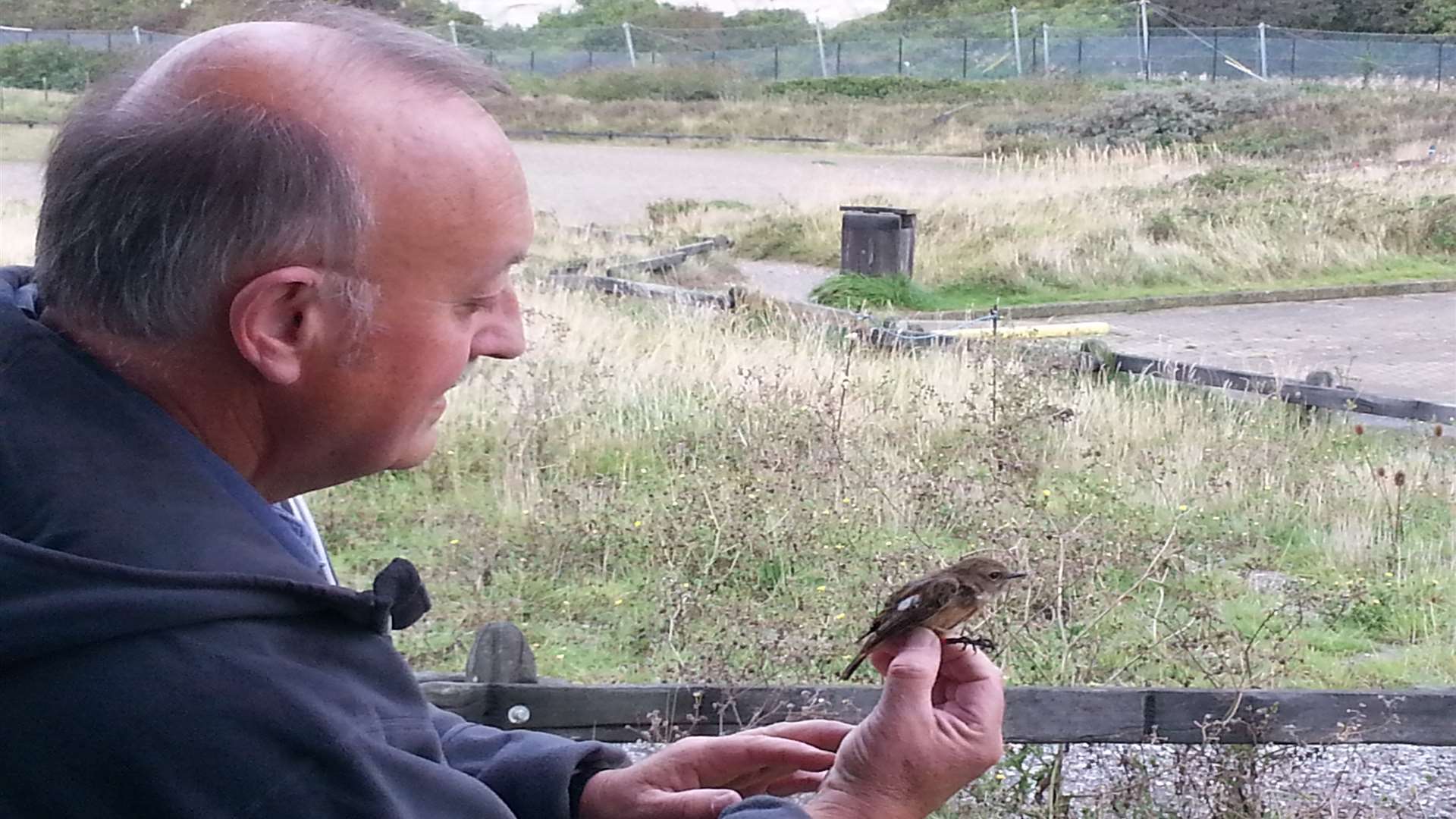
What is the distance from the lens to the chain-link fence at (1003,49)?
48.7m

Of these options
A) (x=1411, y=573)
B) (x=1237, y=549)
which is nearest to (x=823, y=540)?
(x=1237, y=549)

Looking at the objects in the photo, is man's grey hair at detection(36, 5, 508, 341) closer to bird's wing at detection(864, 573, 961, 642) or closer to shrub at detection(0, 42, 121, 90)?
bird's wing at detection(864, 573, 961, 642)

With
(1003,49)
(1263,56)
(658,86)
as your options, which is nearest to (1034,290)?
(658,86)

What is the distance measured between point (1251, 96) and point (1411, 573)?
32654 millimetres

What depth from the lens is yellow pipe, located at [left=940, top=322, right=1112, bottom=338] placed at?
10.1 m

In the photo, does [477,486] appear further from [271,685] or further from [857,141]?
[857,141]

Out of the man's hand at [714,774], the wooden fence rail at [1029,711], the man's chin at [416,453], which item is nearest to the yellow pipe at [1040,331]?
the wooden fence rail at [1029,711]

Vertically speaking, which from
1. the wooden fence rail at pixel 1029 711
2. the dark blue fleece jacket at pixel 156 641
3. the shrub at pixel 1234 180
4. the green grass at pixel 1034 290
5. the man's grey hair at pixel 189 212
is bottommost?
the green grass at pixel 1034 290

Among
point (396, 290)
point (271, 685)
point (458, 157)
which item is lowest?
point (271, 685)

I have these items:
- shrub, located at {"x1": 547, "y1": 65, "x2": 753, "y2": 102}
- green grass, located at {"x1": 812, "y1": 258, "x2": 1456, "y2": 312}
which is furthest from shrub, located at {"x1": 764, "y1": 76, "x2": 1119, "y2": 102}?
green grass, located at {"x1": 812, "y1": 258, "x2": 1456, "y2": 312}

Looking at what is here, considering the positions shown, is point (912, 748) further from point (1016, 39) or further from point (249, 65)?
point (1016, 39)

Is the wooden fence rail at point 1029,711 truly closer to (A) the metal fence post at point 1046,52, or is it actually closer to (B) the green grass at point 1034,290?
(B) the green grass at point 1034,290

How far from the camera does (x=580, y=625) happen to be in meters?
5.19

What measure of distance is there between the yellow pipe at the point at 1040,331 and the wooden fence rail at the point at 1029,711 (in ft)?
19.9
